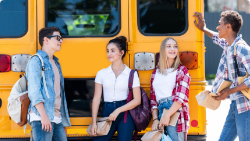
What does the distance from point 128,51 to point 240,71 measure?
1111 mm

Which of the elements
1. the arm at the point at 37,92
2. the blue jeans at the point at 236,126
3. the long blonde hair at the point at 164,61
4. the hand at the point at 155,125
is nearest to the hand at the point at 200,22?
the long blonde hair at the point at 164,61

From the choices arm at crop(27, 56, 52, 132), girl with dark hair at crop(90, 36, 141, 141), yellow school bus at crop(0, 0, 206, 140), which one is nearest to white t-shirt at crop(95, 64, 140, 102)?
girl with dark hair at crop(90, 36, 141, 141)

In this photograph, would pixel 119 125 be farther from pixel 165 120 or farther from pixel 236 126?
pixel 236 126

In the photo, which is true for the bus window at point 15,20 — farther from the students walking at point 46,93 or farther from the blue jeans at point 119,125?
the blue jeans at point 119,125

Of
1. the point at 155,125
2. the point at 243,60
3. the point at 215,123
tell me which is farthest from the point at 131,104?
the point at 215,123

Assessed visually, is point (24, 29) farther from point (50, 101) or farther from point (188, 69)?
point (188, 69)

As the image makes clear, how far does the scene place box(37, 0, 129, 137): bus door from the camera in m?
2.80

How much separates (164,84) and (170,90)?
84 millimetres

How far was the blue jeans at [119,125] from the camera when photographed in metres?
2.61

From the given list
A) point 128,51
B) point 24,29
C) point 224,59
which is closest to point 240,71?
point 224,59

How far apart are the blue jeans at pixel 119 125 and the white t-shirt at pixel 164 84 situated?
37cm

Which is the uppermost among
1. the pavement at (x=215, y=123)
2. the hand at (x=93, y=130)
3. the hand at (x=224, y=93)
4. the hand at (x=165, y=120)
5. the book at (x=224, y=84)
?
the book at (x=224, y=84)

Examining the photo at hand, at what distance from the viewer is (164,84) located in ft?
8.70

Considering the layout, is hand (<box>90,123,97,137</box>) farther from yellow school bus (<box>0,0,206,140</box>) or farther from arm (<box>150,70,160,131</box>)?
arm (<box>150,70,160,131</box>)
